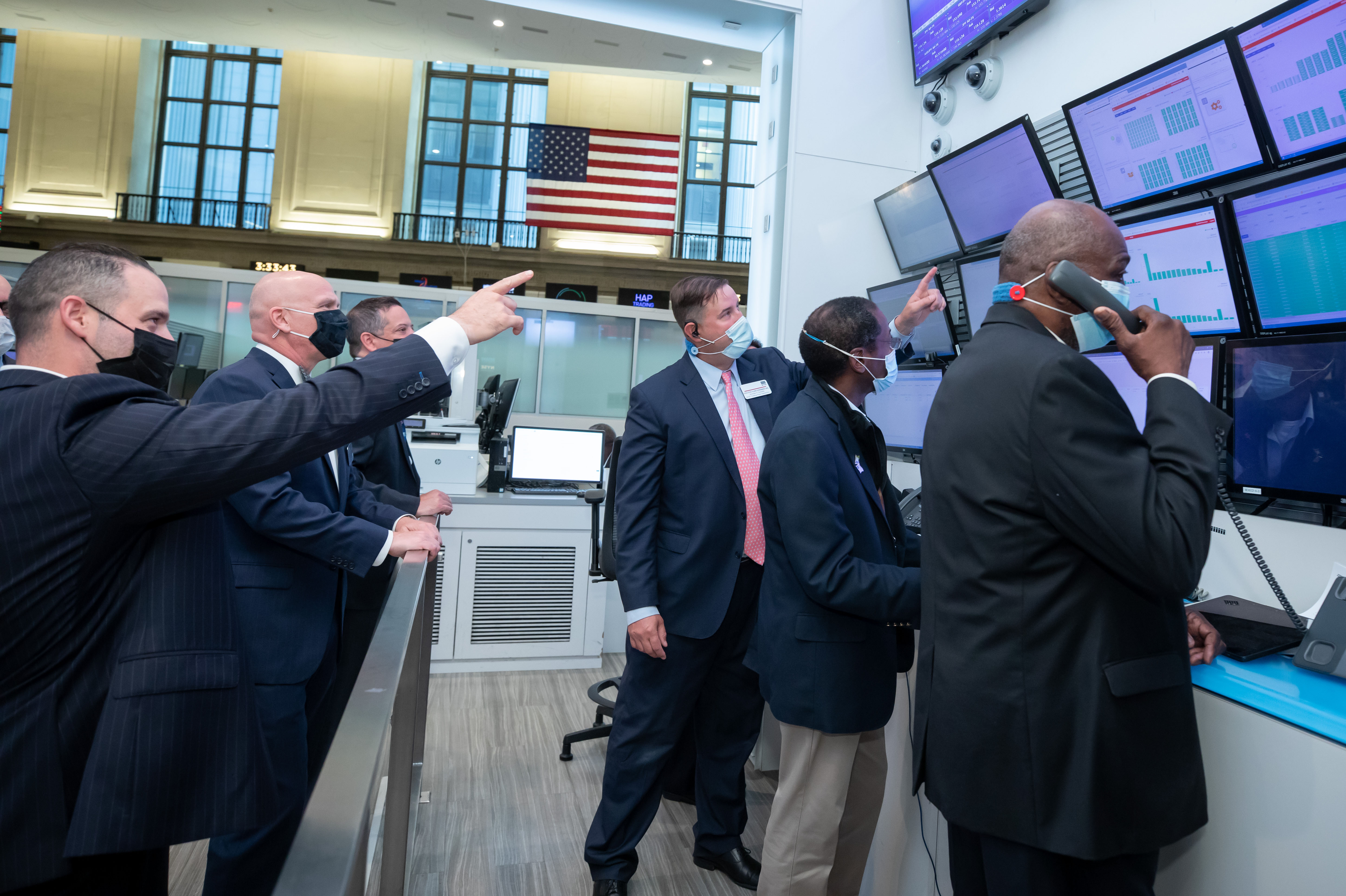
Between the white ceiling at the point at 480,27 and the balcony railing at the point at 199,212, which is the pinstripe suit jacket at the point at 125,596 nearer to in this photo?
the white ceiling at the point at 480,27

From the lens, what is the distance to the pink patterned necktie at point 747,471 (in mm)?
2340

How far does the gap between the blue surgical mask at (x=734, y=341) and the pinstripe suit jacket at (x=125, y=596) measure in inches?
54.3

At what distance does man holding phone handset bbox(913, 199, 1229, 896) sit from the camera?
3.54 feet

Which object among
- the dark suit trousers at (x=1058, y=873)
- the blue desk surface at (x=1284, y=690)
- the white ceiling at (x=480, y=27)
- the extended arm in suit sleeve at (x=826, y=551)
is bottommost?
the dark suit trousers at (x=1058, y=873)

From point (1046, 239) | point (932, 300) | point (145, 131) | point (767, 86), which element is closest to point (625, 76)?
point (145, 131)

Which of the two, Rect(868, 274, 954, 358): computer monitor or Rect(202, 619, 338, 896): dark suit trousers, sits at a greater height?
Rect(868, 274, 954, 358): computer monitor

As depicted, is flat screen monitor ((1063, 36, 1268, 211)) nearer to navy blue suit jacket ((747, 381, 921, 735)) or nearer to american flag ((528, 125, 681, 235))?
navy blue suit jacket ((747, 381, 921, 735))

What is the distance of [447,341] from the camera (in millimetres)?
1183

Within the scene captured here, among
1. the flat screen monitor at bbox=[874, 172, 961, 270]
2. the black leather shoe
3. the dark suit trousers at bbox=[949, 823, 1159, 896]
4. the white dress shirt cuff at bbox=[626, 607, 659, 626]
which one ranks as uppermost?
the flat screen monitor at bbox=[874, 172, 961, 270]

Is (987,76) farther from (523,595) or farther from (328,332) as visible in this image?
(523,595)

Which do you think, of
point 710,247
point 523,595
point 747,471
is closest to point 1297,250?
point 747,471

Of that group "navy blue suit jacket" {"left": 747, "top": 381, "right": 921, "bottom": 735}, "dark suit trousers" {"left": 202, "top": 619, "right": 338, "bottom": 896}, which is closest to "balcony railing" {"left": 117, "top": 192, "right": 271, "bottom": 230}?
"dark suit trousers" {"left": 202, "top": 619, "right": 338, "bottom": 896}

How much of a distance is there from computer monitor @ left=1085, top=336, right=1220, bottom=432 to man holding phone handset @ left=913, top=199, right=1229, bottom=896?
88cm

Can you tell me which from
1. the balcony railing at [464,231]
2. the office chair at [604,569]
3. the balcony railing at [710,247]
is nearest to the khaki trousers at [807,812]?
the office chair at [604,569]
